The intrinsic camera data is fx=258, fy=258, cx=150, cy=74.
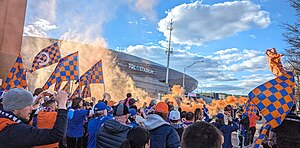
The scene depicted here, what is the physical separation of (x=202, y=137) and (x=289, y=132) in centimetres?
188

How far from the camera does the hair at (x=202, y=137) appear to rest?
1.91m

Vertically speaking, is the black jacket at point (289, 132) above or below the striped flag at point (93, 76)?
below

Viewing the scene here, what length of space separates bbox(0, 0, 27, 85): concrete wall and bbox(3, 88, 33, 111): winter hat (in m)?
9.61

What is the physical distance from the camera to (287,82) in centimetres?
363

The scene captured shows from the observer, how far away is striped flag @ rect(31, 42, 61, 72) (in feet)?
26.6

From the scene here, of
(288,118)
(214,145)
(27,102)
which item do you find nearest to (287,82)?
(288,118)

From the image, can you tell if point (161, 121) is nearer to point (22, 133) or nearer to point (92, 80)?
point (22, 133)

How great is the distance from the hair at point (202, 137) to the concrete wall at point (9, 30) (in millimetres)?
11197

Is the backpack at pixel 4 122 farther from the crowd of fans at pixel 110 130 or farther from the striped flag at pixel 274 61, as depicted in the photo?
the striped flag at pixel 274 61

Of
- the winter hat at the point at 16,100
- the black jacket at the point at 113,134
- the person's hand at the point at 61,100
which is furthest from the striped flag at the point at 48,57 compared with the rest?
the person's hand at the point at 61,100

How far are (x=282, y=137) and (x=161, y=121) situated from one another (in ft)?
5.74

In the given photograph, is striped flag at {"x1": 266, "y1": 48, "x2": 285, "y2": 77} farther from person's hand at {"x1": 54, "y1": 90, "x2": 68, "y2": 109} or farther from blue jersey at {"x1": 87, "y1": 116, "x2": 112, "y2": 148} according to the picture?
person's hand at {"x1": 54, "y1": 90, "x2": 68, "y2": 109}

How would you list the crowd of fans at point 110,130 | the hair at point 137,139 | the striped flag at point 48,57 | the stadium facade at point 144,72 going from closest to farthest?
the crowd of fans at point 110,130, the hair at point 137,139, the striped flag at point 48,57, the stadium facade at point 144,72

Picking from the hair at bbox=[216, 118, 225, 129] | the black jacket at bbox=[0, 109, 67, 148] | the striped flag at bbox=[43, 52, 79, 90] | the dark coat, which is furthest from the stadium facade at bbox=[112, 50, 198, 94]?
the black jacket at bbox=[0, 109, 67, 148]
